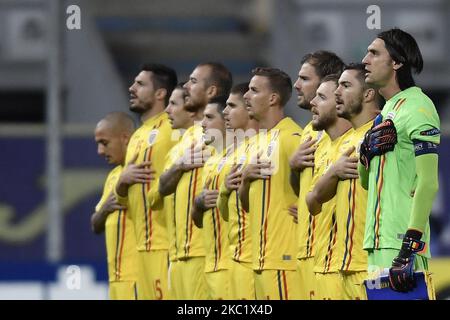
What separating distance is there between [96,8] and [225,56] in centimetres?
215

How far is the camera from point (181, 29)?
22.3m

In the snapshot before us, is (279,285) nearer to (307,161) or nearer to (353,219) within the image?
(307,161)

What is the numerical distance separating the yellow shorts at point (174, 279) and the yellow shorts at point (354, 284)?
296 cm

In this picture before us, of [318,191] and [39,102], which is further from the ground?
[39,102]

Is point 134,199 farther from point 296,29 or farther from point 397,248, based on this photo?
point 296,29

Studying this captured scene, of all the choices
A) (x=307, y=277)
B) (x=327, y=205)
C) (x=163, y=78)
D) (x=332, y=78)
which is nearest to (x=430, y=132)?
(x=327, y=205)

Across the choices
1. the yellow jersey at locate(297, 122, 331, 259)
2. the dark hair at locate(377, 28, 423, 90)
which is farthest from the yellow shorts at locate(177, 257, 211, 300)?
the dark hair at locate(377, 28, 423, 90)

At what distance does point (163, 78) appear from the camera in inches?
492

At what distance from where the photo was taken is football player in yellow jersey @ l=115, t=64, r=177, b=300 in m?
12.3

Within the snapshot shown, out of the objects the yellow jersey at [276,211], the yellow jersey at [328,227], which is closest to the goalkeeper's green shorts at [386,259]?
the yellow jersey at [328,227]

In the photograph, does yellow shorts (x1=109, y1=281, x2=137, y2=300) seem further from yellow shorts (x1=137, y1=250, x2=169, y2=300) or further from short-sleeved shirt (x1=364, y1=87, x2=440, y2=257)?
short-sleeved shirt (x1=364, y1=87, x2=440, y2=257)

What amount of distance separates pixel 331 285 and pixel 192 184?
8.26 feet

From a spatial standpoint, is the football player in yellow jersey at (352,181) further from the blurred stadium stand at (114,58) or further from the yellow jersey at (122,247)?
the blurred stadium stand at (114,58)
